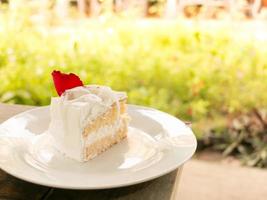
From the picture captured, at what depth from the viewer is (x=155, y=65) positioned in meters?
2.45

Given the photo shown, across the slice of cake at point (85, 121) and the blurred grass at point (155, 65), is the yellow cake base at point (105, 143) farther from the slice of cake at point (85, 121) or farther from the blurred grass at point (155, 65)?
the blurred grass at point (155, 65)

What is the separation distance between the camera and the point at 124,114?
44.1 inches

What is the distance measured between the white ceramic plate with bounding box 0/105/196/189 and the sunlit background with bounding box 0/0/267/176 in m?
1.21

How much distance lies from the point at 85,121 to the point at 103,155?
0.09 meters

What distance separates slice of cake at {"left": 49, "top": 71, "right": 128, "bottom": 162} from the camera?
0.98 m

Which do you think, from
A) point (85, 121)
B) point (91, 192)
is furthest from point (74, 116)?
point (91, 192)

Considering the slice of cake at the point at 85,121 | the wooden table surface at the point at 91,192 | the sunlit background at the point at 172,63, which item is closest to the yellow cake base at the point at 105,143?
the slice of cake at the point at 85,121

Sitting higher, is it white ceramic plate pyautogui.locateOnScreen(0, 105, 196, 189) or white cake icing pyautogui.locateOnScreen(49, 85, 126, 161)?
white cake icing pyautogui.locateOnScreen(49, 85, 126, 161)

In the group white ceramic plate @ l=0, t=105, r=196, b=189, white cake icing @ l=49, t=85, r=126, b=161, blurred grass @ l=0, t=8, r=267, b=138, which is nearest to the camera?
white ceramic plate @ l=0, t=105, r=196, b=189

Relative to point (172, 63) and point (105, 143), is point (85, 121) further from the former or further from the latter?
point (172, 63)

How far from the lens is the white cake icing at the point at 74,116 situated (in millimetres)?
975

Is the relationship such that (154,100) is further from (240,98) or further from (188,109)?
(240,98)

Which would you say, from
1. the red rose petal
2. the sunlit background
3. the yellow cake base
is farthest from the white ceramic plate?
the sunlit background

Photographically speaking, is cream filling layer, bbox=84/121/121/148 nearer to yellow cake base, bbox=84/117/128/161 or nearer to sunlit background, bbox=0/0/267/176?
yellow cake base, bbox=84/117/128/161
